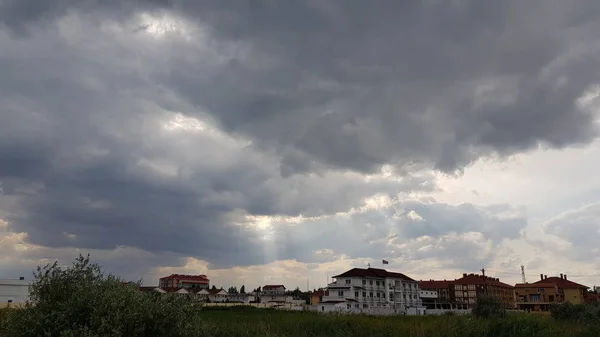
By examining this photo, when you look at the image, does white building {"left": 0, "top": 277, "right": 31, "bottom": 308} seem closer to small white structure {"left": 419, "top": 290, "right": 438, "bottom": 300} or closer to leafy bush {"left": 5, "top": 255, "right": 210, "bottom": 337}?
leafy bush {"left": 5, "top": 255, "right": 210, "bottom": 337}

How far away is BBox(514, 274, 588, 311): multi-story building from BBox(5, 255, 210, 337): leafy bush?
159 metres

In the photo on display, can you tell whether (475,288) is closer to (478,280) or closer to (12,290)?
(478,280)

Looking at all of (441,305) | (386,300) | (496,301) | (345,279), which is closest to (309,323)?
(496,301)

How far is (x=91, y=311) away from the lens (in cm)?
1480

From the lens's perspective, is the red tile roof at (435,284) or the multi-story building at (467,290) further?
the red tile roof at (435,284)

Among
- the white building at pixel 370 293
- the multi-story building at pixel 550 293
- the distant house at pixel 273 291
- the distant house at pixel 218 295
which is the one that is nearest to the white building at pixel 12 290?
the white building at pixel 370 293

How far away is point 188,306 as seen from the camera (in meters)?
16.6

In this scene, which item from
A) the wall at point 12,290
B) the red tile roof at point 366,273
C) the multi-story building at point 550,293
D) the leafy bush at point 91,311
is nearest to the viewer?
the leafy bush at point 91,311

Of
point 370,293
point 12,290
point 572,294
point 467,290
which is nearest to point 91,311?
point 12,290

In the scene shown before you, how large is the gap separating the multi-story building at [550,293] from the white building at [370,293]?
47447mm

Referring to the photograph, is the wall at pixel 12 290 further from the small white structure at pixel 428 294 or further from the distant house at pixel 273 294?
the small white structure at pixel 428 294

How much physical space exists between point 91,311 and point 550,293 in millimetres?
164681

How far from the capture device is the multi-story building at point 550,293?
14938cm

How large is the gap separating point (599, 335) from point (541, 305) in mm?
140911
